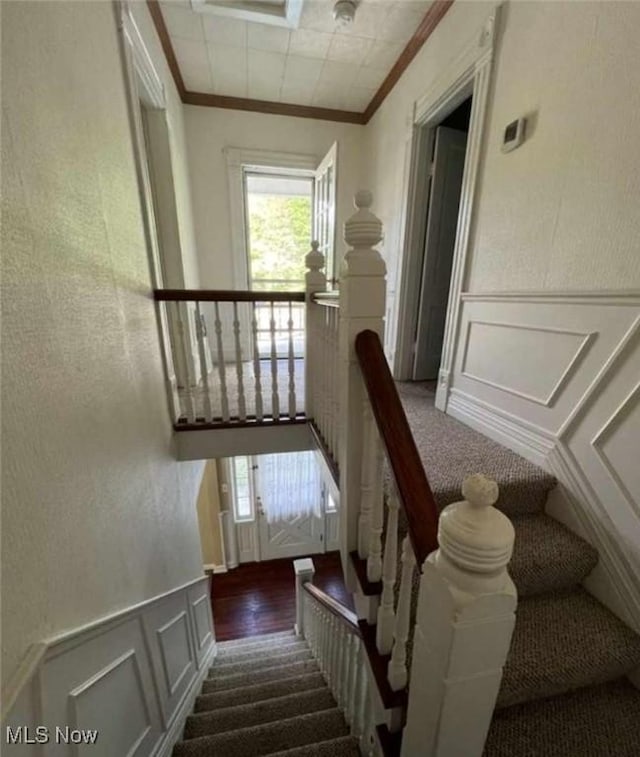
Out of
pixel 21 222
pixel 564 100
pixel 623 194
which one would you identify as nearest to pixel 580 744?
pixel 623 194

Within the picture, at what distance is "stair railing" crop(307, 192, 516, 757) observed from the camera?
0.52 metres

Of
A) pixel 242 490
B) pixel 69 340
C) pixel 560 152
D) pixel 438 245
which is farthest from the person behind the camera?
pixel 242 490

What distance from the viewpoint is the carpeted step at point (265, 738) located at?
1.42 metres

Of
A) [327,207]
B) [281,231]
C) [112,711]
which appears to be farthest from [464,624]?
[281,231]

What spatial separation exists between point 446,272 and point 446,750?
2801 mm

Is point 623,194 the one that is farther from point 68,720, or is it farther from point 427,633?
point 68,720

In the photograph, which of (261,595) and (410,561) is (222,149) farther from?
(261,595)

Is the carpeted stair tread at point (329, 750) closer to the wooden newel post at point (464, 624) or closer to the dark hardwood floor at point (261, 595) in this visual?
the wooden newel post at point (464, 624)

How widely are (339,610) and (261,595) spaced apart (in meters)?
3.02

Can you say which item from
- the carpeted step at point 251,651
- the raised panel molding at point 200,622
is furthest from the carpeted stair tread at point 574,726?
the carpeted step at point 251,651

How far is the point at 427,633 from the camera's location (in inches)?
23.9

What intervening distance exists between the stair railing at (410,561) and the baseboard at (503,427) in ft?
2.77

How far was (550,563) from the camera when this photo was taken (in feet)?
3.92

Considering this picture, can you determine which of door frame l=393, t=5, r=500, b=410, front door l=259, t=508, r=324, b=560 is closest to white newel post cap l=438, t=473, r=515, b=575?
door frame l=393, t=5, r=500, b=410
